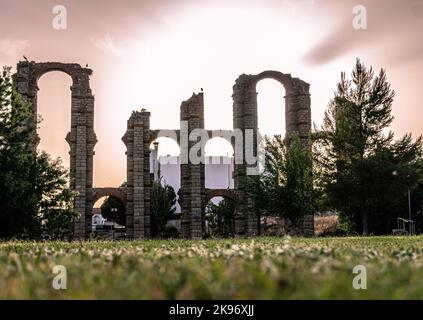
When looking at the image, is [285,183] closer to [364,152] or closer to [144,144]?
[364,152]

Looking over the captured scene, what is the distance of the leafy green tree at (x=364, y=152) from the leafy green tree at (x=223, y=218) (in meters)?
10.0

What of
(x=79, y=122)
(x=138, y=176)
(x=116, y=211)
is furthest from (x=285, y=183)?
(x=116, y=211)

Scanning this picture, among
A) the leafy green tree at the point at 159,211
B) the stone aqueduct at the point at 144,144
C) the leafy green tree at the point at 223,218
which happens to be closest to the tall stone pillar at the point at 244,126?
the stone aqueduct at the point at 144,144

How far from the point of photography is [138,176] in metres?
37.1

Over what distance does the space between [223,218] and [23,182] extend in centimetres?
2383

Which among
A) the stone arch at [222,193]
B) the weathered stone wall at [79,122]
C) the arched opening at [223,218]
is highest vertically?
A: the weathered stone wall at [79,122]

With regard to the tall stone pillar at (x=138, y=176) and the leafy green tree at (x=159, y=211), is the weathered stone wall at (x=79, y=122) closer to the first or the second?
the tall stone pillar at (x=138, y=176)

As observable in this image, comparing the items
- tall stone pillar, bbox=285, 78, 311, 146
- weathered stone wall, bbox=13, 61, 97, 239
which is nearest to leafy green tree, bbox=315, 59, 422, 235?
tall stone pillar, bbox=285, 78, 311, 146

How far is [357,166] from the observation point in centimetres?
3188

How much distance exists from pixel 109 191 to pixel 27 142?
15564mm

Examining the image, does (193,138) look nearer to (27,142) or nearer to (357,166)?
(357,166)

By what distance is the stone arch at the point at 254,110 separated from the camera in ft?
122

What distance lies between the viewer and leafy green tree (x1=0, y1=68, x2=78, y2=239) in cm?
2017

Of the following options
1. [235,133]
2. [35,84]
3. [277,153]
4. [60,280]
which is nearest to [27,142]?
[277,153]
